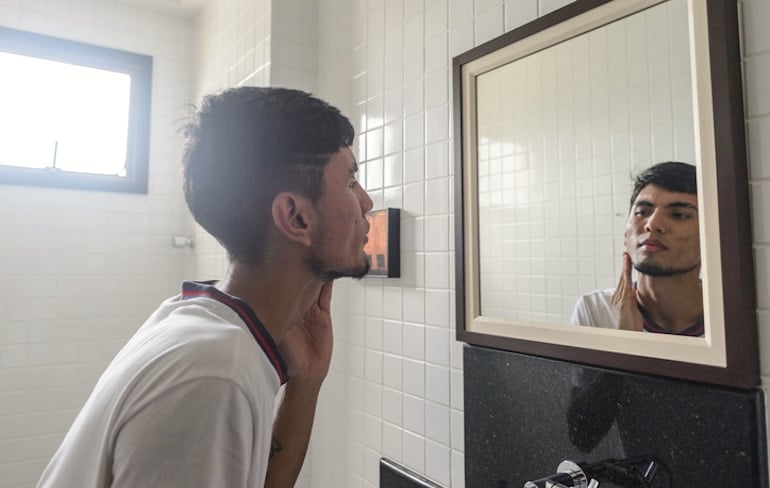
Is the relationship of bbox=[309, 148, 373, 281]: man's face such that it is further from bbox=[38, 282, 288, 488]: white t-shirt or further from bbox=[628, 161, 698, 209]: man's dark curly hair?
bbox=[628, 161, 698, 209]: man's dark curly hair

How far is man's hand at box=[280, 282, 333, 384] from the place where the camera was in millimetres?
987

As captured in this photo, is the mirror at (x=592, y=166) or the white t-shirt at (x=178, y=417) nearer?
the white t-shirt at (x=178, y=417)

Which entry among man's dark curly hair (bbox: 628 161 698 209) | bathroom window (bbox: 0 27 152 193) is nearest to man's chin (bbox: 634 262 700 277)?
man's dark curly hair (bbox: 628 161 698 209)

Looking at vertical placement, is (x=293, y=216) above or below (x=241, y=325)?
above

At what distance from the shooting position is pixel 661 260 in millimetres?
788

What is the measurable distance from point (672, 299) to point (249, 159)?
72 cm

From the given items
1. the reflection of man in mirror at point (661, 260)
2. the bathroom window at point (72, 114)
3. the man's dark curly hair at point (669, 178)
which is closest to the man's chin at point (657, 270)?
the reflection of man in mirror at point (661, 260)

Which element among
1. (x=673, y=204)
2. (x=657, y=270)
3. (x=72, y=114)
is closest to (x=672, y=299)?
(x=657, y=270)

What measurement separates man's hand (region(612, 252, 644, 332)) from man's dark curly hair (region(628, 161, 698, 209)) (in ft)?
0.37

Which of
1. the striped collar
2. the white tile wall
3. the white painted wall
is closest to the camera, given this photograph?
the striped collar

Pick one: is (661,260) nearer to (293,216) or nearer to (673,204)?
(673,204)

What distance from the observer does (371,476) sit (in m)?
1.47

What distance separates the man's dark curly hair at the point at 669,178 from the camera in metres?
0.74

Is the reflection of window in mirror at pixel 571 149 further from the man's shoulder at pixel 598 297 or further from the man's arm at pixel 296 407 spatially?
the man's arm at pixel 296 407
